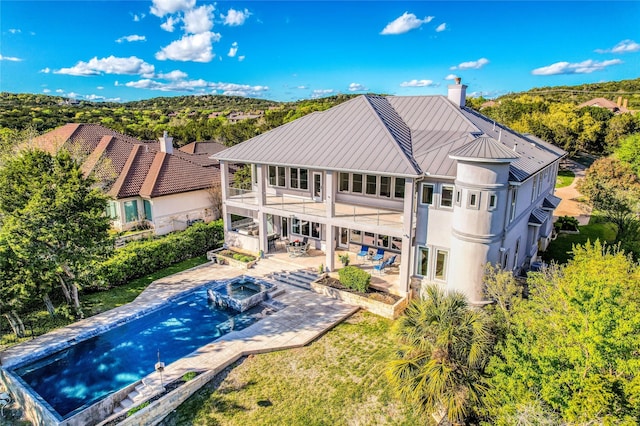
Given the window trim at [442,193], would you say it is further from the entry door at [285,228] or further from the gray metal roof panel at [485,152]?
the entry door at [285,228]

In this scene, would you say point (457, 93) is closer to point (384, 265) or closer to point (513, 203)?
point (513, 203)

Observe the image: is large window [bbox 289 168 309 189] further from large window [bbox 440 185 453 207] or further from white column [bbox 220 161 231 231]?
large window [bbox 440 185 453 207]

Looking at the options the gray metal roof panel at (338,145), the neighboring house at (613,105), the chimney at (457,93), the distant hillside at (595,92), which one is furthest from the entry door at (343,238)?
the distant hillside at (595,92)

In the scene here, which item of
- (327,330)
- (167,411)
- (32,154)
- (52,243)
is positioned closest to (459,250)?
(327,330)

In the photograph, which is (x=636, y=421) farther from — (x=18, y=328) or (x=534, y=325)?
(x=18, y=328)

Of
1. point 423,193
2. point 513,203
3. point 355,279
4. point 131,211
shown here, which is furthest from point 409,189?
point 131,211

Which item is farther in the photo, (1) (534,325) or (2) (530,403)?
(1) (534,325)
